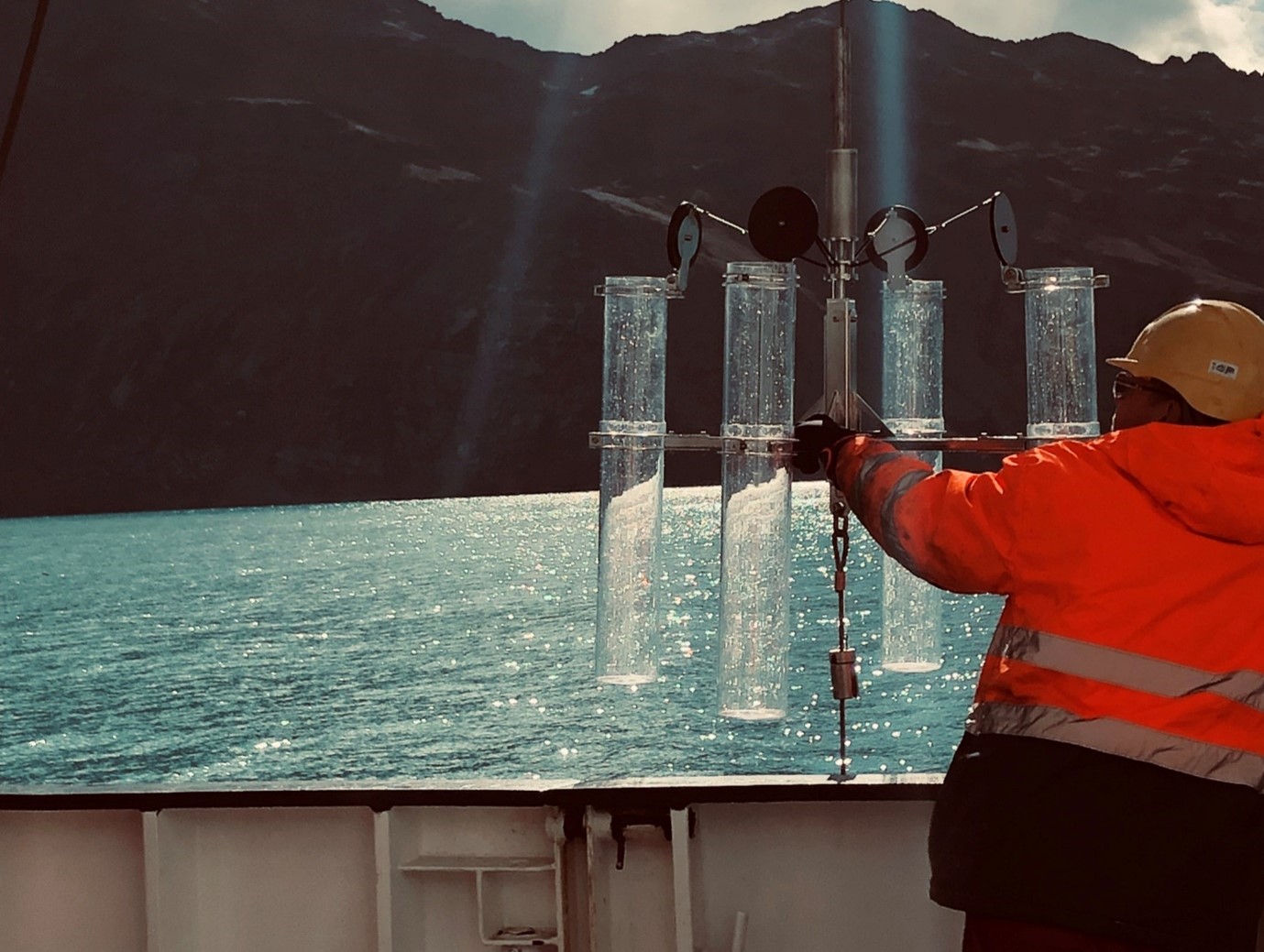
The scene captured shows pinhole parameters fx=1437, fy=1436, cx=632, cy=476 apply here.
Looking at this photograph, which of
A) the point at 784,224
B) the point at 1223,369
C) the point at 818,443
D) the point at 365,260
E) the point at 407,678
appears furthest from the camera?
the point at 365,260

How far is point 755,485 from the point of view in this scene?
2.86 m

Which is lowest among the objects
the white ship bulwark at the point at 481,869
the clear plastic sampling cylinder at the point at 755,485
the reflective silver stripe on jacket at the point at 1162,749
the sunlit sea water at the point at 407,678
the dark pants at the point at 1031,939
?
the sunlit sea water at the point at 407,678

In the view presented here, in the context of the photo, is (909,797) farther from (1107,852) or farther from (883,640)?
(1107,852)

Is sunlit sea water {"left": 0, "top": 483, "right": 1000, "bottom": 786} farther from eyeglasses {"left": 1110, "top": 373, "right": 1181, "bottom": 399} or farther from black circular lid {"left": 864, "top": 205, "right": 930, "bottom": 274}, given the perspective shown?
eyeglasses {"left": 1110, "top": 373, "right": 1181, "bottom": 399}

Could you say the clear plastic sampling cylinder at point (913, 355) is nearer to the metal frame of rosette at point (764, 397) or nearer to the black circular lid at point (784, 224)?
the metal frame of rosette at point (764, 397)

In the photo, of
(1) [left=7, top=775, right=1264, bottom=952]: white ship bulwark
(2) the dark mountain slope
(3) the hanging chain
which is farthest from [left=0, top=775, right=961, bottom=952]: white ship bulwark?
(2) the dark mountain slope

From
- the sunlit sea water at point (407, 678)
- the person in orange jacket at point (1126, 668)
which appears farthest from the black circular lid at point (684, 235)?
the sunlit sea water at point (407, 678)

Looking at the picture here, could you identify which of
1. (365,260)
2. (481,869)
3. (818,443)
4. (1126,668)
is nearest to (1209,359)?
(1126,668)

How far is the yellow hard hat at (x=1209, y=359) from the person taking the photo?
229 centimetres

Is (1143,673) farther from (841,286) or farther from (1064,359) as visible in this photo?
(841,286)

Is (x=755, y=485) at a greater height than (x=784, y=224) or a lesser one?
lesser

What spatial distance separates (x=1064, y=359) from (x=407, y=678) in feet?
117

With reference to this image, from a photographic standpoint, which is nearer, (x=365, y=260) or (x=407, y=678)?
(x=407, y=678)

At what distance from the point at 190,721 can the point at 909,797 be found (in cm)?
3187
